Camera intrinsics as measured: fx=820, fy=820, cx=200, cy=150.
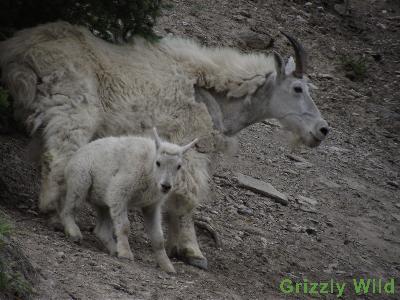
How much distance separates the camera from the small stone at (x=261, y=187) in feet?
31.8

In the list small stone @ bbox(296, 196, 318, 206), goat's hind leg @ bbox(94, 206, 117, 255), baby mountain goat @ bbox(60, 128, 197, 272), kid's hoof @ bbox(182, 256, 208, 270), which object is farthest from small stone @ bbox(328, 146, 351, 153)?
goat's hind leg @ bbox(94, 206, 117, 255)

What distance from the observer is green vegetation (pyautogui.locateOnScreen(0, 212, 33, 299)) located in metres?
4.51

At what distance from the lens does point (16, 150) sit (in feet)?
26.4

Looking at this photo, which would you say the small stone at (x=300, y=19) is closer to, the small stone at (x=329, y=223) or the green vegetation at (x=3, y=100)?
the small stone at (x=329, y=223)

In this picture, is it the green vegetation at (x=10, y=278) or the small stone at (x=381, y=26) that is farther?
the small stone at (x=381, y=26)

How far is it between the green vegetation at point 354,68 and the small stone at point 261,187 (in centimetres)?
505

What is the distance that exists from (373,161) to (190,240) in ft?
18.2

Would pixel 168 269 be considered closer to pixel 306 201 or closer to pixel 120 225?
pixel 120 225

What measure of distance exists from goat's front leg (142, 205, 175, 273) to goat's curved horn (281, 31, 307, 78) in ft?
8.56

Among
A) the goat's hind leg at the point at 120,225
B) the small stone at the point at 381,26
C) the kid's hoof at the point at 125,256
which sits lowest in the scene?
the kid's hoof at the point at 125,256

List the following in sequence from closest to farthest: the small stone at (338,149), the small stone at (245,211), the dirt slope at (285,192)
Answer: the dirt slope at (285,192) → the small stone at (245,211) → the small stone at (338,149)

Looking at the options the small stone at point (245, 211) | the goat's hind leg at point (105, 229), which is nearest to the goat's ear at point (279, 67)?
the small stone at point (245, 211)

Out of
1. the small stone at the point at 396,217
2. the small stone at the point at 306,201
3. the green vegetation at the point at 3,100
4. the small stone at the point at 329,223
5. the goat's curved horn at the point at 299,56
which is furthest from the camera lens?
the small stone at the point at 396,217

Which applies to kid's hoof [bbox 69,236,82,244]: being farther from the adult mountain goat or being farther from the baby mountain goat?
the adult mountain goat
